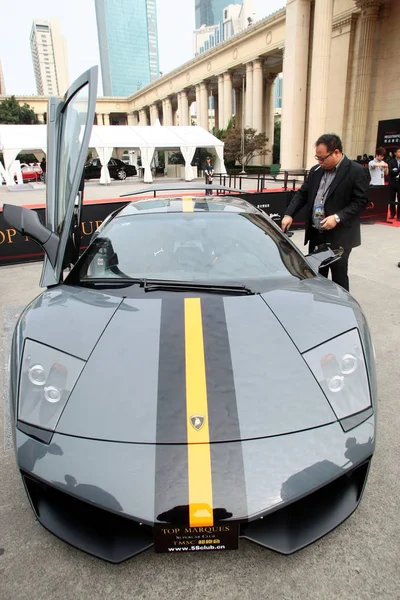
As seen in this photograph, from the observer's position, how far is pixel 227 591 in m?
1.41

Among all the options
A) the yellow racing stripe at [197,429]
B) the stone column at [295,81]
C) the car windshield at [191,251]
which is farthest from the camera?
the stone column at [295,81]

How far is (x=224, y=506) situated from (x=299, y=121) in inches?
1003

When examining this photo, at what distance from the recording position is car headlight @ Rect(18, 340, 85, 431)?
4.97 ft

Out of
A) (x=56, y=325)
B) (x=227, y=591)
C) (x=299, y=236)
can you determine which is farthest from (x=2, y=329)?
(x=299, y=236)

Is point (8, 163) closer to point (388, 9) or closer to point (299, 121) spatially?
point (299, 121)

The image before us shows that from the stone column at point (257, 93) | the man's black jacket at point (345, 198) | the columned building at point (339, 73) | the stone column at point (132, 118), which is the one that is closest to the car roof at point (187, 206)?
the man's black jacket at point (345, 198)

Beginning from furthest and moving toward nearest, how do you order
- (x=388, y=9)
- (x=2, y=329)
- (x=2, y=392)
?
(x=388, y=9) → (x=2, y=329) → (x=2, y=392)

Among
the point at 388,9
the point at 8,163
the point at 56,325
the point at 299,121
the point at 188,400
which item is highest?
the point at 388,9

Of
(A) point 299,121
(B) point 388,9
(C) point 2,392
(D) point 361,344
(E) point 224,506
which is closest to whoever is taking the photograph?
(E) point 224,506

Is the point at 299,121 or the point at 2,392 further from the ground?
the point at 299,121

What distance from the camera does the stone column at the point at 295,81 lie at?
850 inches

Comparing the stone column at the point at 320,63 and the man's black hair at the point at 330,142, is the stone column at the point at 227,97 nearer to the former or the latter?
the stone column at the point at 320,63

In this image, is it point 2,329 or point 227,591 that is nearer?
point 227,591

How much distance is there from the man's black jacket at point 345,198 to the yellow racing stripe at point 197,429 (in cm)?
221
